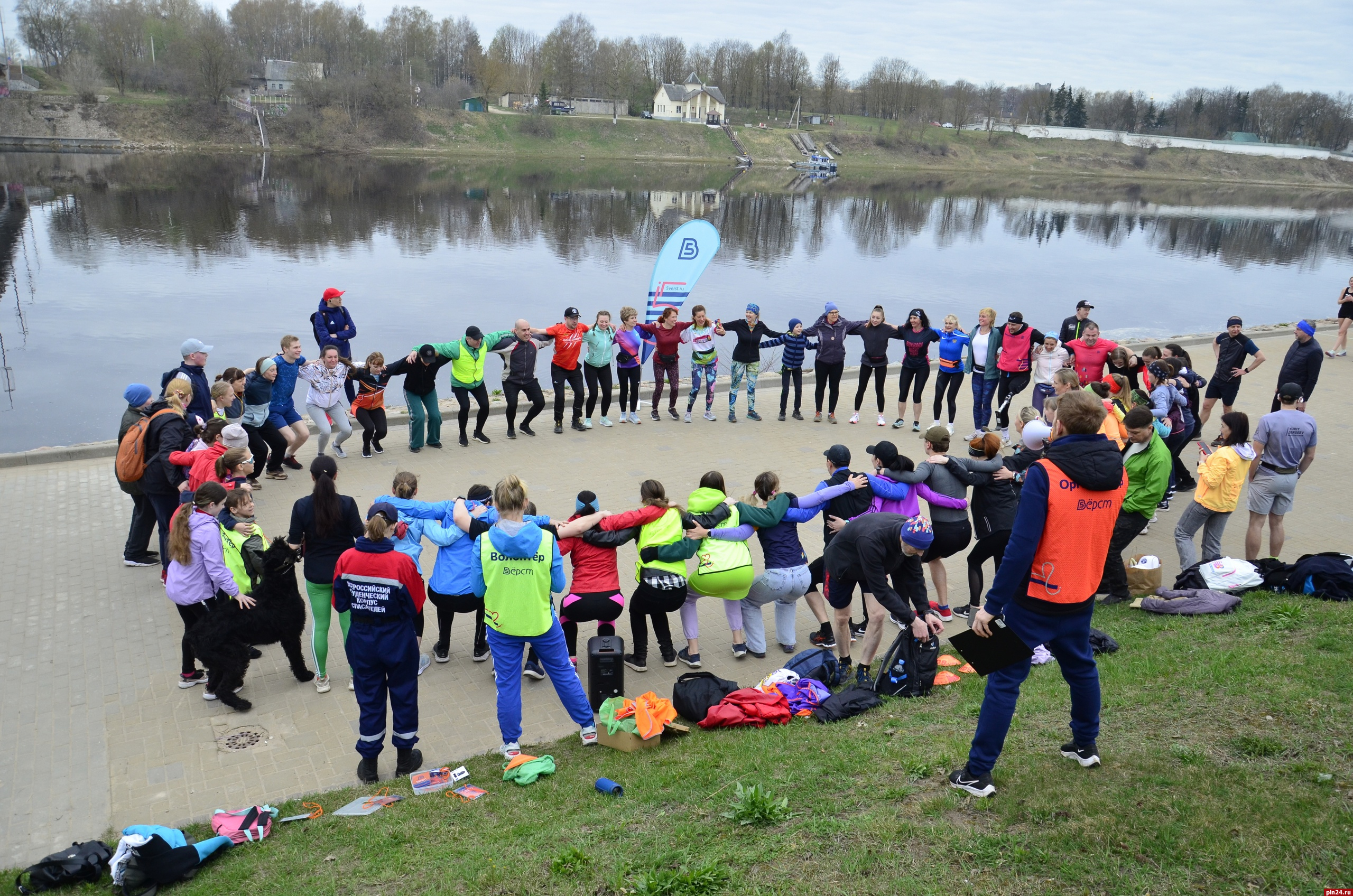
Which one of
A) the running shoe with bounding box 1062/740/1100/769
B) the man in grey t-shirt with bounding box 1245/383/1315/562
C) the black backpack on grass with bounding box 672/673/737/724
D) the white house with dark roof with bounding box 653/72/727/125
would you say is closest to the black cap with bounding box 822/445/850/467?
the black backpack on grass with bounding box 672/673/737/724

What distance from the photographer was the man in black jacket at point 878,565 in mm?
6113

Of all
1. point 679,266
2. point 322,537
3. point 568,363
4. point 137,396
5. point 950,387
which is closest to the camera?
point 322,537

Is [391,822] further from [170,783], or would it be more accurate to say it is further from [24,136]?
[24,136]

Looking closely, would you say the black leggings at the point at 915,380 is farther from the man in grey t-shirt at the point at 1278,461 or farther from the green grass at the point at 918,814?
the green grass at the point at 918,814

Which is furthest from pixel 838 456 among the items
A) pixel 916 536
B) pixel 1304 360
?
pixel 1304 360

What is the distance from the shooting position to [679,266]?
15625 mm

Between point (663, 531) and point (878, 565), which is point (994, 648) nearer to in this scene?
point (878, 565)

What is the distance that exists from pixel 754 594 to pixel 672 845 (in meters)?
3.08

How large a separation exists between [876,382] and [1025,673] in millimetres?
10282

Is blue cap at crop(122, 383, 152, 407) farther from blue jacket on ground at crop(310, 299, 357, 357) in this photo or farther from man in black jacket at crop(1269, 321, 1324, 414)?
man in black jacket at crop(1269, 321, 1324, 414)

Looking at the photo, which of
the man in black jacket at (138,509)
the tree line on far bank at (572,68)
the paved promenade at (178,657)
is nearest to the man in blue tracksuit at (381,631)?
the paved promenade at (178,657)

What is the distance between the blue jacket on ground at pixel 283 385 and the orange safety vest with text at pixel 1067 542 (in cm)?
905

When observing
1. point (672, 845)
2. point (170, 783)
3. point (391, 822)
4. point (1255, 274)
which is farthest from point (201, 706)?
point (1255, 274)

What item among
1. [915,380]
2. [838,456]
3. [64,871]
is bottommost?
[64,871]
